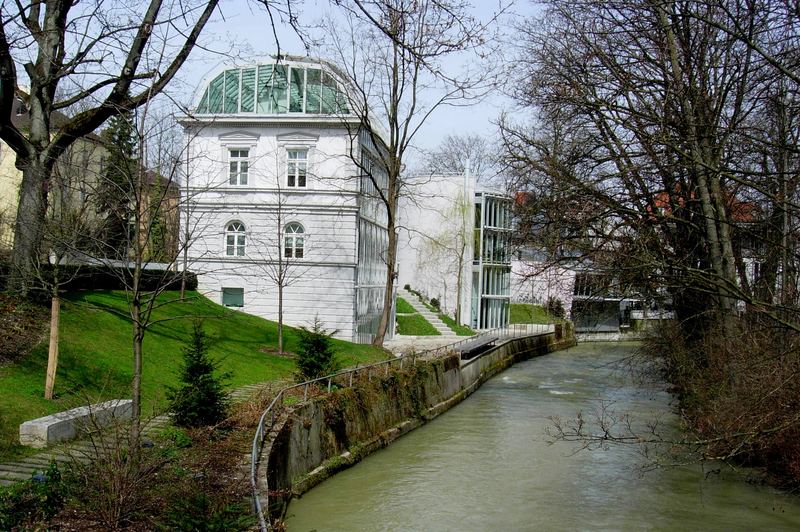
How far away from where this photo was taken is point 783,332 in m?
14.6

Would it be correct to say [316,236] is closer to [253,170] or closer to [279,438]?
[253,170]

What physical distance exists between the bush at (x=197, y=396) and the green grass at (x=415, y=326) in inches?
1279

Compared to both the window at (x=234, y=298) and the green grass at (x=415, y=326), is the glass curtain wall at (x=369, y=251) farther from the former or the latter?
the window at (x=234, y=298)

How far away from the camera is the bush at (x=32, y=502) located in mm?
7676

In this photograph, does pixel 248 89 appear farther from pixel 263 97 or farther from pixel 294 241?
pixel 294 241

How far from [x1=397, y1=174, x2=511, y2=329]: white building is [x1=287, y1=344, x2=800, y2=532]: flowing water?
32.1m

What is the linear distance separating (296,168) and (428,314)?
18493 mm

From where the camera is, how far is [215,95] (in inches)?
1458

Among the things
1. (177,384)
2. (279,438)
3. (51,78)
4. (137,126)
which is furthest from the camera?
(177,384)

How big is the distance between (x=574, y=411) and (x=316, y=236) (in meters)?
13.9

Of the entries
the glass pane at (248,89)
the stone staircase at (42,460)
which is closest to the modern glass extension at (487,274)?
the glass pane at (248,89)

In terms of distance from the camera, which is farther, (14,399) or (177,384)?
(177,384)

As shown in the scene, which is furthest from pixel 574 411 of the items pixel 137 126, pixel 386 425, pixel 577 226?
pixel 137 126

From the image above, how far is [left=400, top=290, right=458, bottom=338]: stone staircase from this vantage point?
4916 cm
